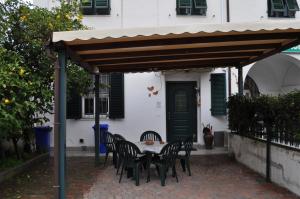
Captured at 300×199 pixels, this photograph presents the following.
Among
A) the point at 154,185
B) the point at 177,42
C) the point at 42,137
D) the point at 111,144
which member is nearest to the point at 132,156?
the point at 154,185

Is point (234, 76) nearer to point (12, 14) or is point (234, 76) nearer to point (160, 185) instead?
point (160, 185)

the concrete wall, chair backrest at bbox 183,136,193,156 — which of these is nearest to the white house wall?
the concrete wall

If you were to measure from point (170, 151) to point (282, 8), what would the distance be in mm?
8089

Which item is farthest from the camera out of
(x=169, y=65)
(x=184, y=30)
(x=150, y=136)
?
(x=150, y=136)

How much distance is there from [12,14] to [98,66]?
7.42ft

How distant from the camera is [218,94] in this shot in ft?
41.2

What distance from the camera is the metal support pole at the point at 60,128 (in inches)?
224

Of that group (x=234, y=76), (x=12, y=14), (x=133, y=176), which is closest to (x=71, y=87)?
(x=12, y=14)

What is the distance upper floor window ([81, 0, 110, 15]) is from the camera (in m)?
12.4

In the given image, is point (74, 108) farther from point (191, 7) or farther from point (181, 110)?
point (191, 7)

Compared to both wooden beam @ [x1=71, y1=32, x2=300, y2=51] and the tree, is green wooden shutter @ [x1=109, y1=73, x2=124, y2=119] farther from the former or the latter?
wooden beam @ [x1=71, y1=32, x2=300, y2=51]

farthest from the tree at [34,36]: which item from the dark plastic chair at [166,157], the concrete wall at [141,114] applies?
the concrete wall at [141,114]

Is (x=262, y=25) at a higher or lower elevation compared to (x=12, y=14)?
lower

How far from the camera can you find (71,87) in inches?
389
